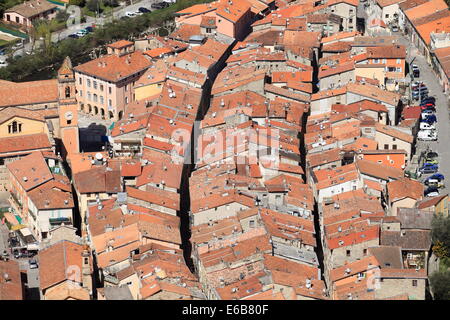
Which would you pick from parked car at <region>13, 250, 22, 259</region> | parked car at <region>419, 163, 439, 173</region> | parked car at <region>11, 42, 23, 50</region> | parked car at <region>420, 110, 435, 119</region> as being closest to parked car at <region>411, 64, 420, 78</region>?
parked car at <region>420, 110, 435, 119</region>

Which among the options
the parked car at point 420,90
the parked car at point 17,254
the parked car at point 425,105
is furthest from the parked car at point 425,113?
the parked car at point 17,254

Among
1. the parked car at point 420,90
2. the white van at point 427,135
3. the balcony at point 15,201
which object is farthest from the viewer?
the parked car at point 420,90

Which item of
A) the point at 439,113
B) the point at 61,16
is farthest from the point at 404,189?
the point at 61,16

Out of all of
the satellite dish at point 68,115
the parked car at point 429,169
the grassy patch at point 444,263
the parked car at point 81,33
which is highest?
the satellite dish at point 68,115

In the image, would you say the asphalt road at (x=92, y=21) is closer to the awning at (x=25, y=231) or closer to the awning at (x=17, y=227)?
the awning at (x=17, y=227)

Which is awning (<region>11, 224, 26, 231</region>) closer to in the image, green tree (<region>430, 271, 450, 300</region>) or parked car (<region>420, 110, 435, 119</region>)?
green tree (<region>430, 271, 450, 300</region>)

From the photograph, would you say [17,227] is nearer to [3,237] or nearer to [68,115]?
[3,237]

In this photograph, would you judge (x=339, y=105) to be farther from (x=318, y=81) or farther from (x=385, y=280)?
(x=385, y=280)
